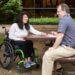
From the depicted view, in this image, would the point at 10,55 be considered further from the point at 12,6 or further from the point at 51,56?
the point at 12,6

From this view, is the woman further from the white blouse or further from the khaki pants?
the khaki pants

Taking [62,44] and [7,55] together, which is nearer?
[62,44]

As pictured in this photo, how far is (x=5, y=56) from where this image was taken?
811 centimetres

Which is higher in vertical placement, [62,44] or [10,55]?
[62,44]

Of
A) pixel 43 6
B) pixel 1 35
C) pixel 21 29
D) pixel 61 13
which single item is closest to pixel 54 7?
pixel 43 6

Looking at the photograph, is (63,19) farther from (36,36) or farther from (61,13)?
(36,36)

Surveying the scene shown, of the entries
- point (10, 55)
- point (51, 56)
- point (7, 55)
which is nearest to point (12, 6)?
point (7, 55)

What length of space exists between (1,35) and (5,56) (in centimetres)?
411

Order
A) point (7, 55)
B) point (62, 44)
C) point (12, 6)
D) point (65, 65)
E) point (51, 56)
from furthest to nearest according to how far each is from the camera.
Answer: point (12, 6), point (65, 65), point (7, 55), point (62, 44), point (51, 56)

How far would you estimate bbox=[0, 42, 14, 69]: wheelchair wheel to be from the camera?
7844mm

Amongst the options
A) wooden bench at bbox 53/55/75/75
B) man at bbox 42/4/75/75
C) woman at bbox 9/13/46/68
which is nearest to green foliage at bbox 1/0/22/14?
woman at bbox 9/13/46/68

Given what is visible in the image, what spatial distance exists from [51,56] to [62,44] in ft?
1.03

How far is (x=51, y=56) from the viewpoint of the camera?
264 inches

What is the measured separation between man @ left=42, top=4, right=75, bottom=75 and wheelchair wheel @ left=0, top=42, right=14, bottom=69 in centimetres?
130
